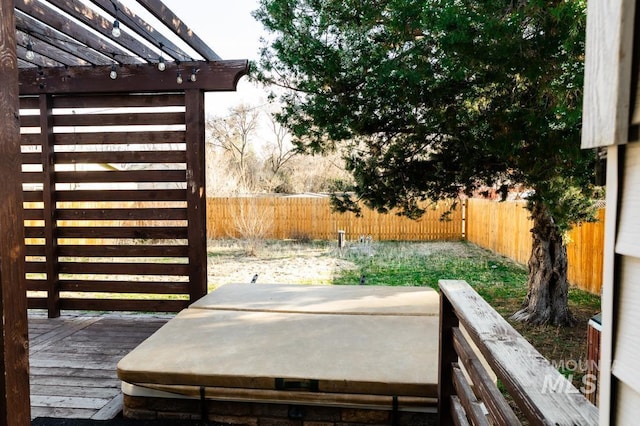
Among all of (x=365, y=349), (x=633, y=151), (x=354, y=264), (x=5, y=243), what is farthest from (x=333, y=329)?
(x=354, y=264)

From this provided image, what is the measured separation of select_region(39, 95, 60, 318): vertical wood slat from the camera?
4.12 meters

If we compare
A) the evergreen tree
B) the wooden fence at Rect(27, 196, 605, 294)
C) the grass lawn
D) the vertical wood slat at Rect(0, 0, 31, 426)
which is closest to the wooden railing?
the vertical wood slat at Rect(0, 0, 31, 426)

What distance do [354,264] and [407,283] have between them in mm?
1823

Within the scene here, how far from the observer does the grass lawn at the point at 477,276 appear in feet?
15.1

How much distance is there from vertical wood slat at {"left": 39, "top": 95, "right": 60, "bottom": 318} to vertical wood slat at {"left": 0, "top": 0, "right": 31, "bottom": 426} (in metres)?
3.34

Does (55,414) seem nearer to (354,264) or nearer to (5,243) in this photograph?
(5,243)

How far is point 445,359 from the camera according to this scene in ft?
6.05

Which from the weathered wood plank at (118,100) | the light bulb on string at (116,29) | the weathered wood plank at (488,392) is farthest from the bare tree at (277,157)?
the weathered wood plank at (488,392)

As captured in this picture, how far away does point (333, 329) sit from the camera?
2783 mm

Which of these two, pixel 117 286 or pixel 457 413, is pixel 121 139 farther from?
pixel 457 413

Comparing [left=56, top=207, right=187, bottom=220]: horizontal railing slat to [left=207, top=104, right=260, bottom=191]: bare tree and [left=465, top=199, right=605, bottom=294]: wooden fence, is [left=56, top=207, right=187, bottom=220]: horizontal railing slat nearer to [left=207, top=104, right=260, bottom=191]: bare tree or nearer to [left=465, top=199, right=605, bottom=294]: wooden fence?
[left=465, top=199, right=605, bottom=294]: wooden fence

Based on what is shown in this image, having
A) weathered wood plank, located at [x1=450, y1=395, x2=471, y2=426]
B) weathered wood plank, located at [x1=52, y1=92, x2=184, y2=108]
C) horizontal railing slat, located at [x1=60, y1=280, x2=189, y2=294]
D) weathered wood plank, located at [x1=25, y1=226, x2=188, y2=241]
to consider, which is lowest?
horizontal railing slat, located at [x1=60, y1=280, x2=189, y2=294]

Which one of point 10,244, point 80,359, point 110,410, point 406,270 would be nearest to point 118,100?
point 80,359

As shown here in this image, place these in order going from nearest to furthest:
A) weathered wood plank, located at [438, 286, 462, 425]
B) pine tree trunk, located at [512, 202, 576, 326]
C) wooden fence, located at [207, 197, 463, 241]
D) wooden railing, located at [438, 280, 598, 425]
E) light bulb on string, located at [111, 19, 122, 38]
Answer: wooden railing, located at [438, 280, 598, 425] < weathered wood plank, located at [438, 286, 462, 425] < light bulb on string, located at [111, 19, 122, 38] < pine tree trunk, located at [512, 202, 576, 326] < wooden fence, located at [207, 197, 463, 241]
